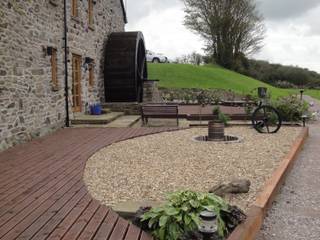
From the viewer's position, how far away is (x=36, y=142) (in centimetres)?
919

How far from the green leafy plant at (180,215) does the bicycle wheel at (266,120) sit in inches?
301

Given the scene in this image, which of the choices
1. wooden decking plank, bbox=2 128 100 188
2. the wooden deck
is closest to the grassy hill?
wooden decking plank, bbox=2 128 100 188

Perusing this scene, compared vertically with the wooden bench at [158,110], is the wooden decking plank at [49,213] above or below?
below

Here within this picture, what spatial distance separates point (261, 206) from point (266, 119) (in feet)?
22.7

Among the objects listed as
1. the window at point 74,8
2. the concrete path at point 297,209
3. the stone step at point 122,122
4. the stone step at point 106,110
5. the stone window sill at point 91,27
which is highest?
the window at point 74,8

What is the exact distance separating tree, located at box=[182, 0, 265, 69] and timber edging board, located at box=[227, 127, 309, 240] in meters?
30.4

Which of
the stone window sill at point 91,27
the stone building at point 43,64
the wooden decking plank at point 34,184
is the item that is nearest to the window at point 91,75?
the stone building at point 43,64

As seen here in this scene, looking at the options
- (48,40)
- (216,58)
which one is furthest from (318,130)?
(216,58)

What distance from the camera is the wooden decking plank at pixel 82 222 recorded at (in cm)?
372

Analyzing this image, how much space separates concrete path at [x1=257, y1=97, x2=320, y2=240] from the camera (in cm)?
437

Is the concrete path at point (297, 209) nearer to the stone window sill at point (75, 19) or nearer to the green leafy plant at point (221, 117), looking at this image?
the green leafy plant at point (221, 117)

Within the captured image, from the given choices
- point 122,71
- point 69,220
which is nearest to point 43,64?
point 122,71

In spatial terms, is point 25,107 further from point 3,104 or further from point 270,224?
point 270,224

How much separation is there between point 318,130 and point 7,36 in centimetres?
967
